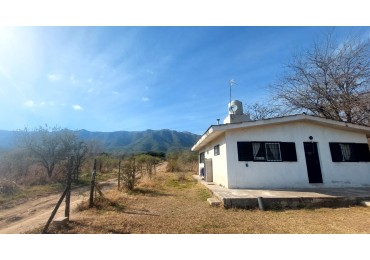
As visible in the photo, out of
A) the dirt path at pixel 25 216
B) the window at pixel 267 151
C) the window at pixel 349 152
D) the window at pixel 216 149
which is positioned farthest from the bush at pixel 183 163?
the window at pixel 349 152

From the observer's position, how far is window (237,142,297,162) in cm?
946

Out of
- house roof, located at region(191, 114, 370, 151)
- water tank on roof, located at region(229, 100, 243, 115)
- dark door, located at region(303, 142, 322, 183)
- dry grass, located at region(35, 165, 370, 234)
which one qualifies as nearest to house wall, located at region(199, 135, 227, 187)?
house roof, located at region(191, 114, 370, 151)

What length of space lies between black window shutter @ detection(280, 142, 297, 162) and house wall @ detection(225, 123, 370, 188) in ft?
0.59

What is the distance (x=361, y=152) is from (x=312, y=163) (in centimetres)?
299

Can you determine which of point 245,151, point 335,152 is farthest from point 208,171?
point 335,152

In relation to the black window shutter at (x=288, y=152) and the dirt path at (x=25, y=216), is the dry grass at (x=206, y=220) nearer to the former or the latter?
the dirt path at (x=25, y=216)

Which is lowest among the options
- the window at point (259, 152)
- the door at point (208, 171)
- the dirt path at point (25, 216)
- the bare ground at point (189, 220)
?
the dirt path at point (25, 216)

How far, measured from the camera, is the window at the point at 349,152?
10.2 meters

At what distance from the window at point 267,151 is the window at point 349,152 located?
2247 mm

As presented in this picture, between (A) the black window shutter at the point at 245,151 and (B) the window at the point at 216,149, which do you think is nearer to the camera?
(A) the black window shutter at the point at 245,151

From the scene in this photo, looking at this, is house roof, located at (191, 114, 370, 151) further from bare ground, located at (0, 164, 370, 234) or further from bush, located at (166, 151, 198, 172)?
bush, located at (166, 151, 198, 172)

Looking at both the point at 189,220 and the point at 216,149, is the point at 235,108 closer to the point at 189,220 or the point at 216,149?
the point at 216,149
